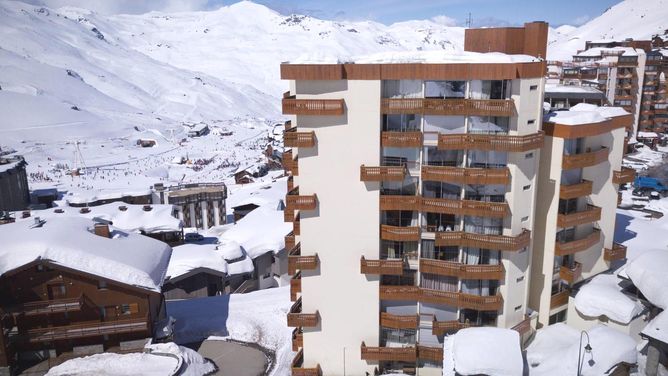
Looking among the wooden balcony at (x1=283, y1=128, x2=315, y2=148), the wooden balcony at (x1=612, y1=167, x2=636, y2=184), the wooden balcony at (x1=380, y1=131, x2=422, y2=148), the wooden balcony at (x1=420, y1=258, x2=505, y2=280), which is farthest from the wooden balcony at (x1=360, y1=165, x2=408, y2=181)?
the wooden balcony at (x1=612, y1=167, x2=636, y2=184)

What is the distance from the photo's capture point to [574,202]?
29188 millimetres

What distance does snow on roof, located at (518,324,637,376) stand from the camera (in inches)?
926

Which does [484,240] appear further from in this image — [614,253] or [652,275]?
[614,253]

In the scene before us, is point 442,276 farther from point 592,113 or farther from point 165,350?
point 165,350

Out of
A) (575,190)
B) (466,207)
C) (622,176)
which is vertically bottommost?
(466,207)

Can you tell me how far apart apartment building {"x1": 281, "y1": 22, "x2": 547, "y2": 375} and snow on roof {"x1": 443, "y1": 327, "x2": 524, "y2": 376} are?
2.12 m

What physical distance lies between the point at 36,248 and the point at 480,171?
2588 centimetres

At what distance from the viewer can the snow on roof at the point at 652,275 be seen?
26234 millimetres

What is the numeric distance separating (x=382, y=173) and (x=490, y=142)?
552 cm

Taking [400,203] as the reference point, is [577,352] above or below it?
below

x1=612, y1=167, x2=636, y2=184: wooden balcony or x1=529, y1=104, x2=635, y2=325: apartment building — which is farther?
x1=612, y1=167, x2=636, y2=184: wooden balcony

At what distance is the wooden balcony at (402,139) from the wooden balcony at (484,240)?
199 inches

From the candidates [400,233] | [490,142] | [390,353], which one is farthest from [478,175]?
[390,353]

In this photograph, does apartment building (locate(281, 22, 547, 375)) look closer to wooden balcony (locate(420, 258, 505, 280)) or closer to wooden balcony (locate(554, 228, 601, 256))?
wooden balcony (locate(420, 258, 505, 280))
